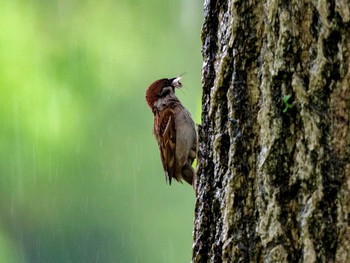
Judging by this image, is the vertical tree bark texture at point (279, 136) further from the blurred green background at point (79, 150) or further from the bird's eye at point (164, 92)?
the blurred green background at point (79, 150)

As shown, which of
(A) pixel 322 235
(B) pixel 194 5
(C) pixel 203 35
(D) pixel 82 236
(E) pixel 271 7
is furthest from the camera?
(B) pixel 194 5

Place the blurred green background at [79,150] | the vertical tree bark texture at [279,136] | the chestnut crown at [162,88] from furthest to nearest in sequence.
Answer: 1. the blurred green background at [79,150]
2. the chestnut crown at [162,88]
3. the vertical tree bark texture at [279,136]

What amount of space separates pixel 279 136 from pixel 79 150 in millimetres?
9942

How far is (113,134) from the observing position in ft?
42.0

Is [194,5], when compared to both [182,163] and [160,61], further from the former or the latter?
[182,163]

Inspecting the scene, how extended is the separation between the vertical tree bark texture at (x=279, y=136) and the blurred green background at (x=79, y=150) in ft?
28.9

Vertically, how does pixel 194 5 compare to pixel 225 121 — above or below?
above

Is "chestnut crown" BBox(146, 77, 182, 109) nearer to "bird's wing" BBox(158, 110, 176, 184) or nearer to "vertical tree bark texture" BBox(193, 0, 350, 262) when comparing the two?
"bird's wing" BBox(158, 110, 176, 184)

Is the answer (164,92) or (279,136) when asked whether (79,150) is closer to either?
(164,92)

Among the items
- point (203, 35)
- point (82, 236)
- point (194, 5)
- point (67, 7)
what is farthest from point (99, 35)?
point (203, 35)

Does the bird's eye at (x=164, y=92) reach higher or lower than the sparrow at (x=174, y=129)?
higher

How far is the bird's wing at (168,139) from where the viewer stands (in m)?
4.54

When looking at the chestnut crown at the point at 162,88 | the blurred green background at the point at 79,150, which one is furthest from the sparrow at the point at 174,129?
the blurred green background at the point at 79,150

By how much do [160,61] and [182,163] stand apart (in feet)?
30.6
